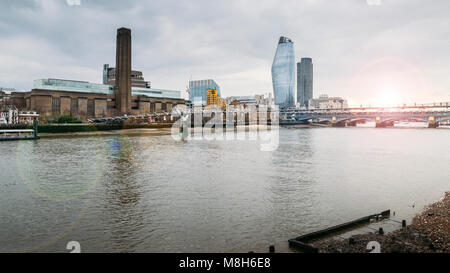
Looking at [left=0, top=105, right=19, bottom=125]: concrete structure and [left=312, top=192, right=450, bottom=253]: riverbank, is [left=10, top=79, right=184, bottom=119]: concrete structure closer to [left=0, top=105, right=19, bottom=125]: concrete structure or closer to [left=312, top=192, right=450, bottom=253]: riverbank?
[left=0, top=105, right=19, bottom=125]: concrete structure

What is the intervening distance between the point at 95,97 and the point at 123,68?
17490mm

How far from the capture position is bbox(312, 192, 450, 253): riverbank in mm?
8211

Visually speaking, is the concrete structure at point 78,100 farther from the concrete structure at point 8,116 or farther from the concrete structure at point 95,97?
the concrete structure at point 8,116

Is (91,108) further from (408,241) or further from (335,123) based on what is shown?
(408,241)

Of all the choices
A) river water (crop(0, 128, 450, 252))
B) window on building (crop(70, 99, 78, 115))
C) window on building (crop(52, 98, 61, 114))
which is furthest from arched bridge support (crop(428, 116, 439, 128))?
window on building (crop(52, 98, 61, 114))

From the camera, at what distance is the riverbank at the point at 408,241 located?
8211 mm

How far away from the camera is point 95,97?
140 metres

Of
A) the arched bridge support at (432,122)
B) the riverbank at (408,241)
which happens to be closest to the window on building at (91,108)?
the arched bridge support at (432,122)

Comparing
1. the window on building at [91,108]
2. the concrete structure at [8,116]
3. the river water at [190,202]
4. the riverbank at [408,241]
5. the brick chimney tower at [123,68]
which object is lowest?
the river water at [190,202]

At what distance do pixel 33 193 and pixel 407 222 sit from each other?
16412 mm

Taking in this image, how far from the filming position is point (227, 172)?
75.7ft

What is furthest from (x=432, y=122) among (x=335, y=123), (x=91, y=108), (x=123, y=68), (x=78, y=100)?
(x=78, y=100)

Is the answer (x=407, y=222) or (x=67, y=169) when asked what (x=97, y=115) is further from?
(x=407, y=222)
